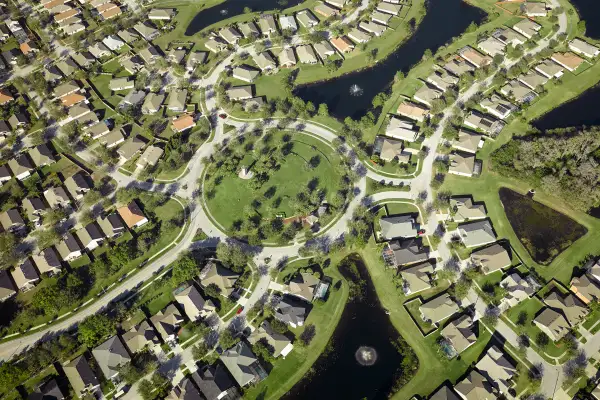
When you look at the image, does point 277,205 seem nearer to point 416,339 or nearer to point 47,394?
point 416,339

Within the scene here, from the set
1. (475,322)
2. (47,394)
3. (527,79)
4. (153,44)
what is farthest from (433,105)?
(47,394)

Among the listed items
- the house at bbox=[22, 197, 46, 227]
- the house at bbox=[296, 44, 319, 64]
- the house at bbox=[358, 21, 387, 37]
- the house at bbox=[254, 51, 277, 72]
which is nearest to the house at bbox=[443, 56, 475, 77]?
the house at bbox=[358, 21, 387, 37]

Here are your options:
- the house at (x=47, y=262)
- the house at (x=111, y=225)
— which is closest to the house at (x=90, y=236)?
the house at (x=111, y=225)

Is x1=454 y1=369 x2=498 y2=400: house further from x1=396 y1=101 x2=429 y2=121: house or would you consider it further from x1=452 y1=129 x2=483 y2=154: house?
x1=396 y1=101 x2=429 y2=121: house

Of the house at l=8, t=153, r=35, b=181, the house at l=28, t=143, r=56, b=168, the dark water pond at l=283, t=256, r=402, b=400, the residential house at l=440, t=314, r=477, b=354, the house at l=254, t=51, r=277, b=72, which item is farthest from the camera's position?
the house at l=254, t=51, r=277, b=72

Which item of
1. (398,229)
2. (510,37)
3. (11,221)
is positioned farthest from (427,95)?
(11,221)

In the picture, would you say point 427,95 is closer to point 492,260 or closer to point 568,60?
point 568,60
